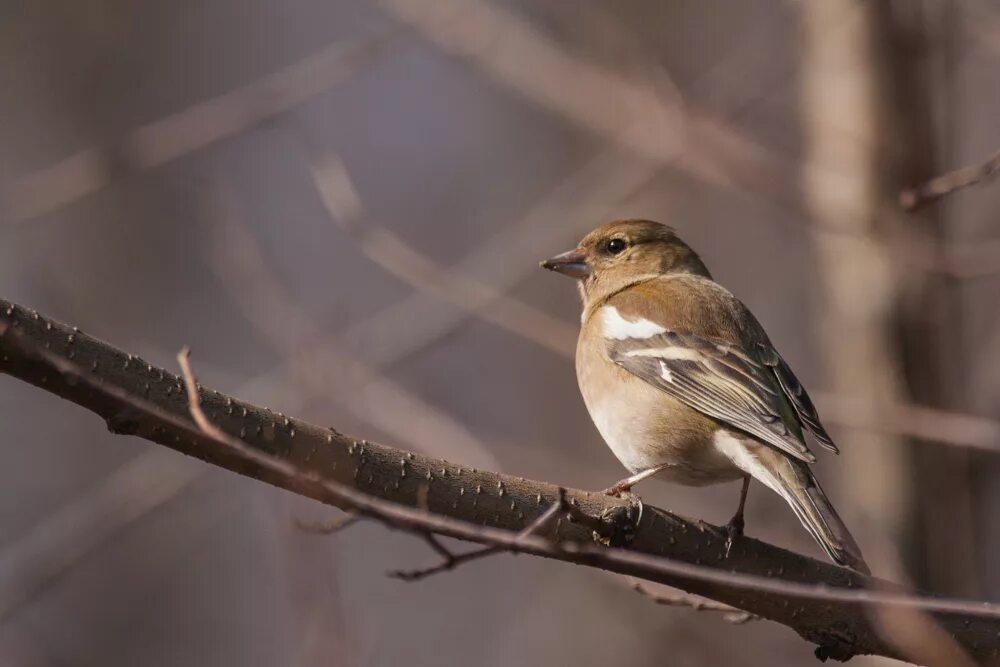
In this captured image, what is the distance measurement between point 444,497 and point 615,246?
3.21 metres

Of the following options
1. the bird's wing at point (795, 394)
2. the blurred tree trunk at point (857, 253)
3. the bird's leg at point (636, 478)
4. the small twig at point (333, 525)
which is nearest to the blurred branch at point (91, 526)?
the bird's leg at point (636, 478)

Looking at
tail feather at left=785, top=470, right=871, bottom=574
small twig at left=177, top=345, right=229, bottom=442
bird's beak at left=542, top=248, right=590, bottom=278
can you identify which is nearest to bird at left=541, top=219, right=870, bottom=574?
tail feather at left=785, top=470, right=871, bottom=574

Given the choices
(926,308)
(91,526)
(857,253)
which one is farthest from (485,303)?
(926,308)

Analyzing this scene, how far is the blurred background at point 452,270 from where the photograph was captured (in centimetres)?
553

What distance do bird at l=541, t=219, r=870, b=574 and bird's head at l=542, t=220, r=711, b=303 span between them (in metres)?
0.27

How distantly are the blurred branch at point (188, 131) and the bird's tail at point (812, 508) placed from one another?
8.92 feet

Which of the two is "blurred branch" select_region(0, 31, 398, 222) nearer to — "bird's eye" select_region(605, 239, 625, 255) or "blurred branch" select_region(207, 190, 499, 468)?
"blurred branch" select_region(207, 190, 499, 468)

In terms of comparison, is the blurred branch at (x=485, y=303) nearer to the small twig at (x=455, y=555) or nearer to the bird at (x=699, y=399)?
the bird at (x=699, y=399)

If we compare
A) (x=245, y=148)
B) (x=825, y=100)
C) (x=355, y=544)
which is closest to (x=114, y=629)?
(x=355, y=544)

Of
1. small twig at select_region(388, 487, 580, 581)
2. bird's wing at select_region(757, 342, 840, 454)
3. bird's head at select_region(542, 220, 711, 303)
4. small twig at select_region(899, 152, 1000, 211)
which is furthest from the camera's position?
bird's head at select_region(542, 220, 711, 303)

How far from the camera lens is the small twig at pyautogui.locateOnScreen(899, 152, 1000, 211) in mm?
4160

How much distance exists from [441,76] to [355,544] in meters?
4.61

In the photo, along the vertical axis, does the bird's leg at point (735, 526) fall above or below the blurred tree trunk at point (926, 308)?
below

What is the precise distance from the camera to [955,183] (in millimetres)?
4262
